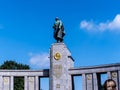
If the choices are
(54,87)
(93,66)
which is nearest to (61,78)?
(54,87)

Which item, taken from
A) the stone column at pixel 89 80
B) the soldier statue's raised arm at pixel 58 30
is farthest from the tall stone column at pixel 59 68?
the stone column at pixel 89 80

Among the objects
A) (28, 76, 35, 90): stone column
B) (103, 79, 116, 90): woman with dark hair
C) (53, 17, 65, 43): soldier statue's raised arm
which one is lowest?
(103, 79, 116, 90): woman with dark hair

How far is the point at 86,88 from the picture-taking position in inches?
1495

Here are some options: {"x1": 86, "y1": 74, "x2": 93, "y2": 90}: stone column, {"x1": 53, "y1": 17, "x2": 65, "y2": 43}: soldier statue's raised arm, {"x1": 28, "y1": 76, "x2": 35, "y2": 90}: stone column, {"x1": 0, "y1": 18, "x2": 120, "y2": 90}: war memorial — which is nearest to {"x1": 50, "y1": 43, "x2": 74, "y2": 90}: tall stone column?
{"x1": 0, "y1": 18, "x2": 120, "y2": 90}: war memorial

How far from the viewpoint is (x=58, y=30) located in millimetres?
40469

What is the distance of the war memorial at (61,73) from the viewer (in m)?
37.2

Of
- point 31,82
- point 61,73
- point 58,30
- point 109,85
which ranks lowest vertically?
point 109,85

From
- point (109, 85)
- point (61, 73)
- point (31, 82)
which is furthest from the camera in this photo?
point (31, 82)

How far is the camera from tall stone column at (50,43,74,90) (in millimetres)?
37875

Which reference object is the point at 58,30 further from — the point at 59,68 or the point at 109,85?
→ the point at 109,85

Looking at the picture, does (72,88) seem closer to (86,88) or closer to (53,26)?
(86,88)

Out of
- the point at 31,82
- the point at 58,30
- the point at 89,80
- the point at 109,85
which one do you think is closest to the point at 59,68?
the point at 89,80

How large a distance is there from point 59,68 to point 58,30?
191 inches

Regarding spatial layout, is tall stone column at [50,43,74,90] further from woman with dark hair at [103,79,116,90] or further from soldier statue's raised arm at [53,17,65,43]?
woman with dark hair at [103,79,116,90]
